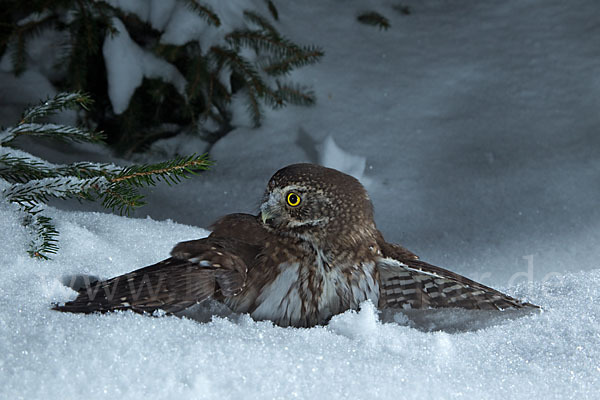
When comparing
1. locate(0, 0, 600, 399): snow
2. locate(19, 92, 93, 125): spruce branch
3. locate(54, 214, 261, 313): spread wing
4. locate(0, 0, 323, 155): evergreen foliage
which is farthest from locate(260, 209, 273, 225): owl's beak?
locate(0, 0, 323, 155): evergreen foliage

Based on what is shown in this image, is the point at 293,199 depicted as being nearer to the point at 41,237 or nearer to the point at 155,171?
the point at 155,171

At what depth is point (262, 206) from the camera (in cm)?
188

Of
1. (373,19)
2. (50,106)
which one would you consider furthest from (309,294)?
(373,19)

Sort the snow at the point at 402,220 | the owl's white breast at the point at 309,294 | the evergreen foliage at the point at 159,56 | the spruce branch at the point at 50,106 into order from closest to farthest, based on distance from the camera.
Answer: the snow at the point at 402,220
the owl's white breast at the point at 309,294
the spruce branch at the point at 50,106
the evergreen foliage at the point at 159,56

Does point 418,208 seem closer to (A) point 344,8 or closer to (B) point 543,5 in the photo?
(A) point 344,8

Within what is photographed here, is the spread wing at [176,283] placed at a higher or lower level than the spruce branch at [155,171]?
lower

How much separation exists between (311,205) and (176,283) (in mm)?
495

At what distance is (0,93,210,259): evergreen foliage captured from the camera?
1699mm

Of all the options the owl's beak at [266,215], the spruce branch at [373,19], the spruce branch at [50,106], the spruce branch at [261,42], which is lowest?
the owl's beak at [266,215]

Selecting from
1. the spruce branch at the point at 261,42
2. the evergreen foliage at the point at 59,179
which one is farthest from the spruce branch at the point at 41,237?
the spruce branch at the point at 261,42

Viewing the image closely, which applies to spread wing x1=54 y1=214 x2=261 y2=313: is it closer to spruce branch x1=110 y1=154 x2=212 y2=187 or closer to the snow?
the snow

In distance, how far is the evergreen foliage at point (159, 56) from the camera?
337 cm

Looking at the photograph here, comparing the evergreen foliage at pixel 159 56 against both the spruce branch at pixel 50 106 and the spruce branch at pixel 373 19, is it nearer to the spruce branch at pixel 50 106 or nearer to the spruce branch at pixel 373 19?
the spruce branch at pixel 50 106

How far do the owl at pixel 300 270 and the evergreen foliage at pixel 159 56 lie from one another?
1852 millimetres
